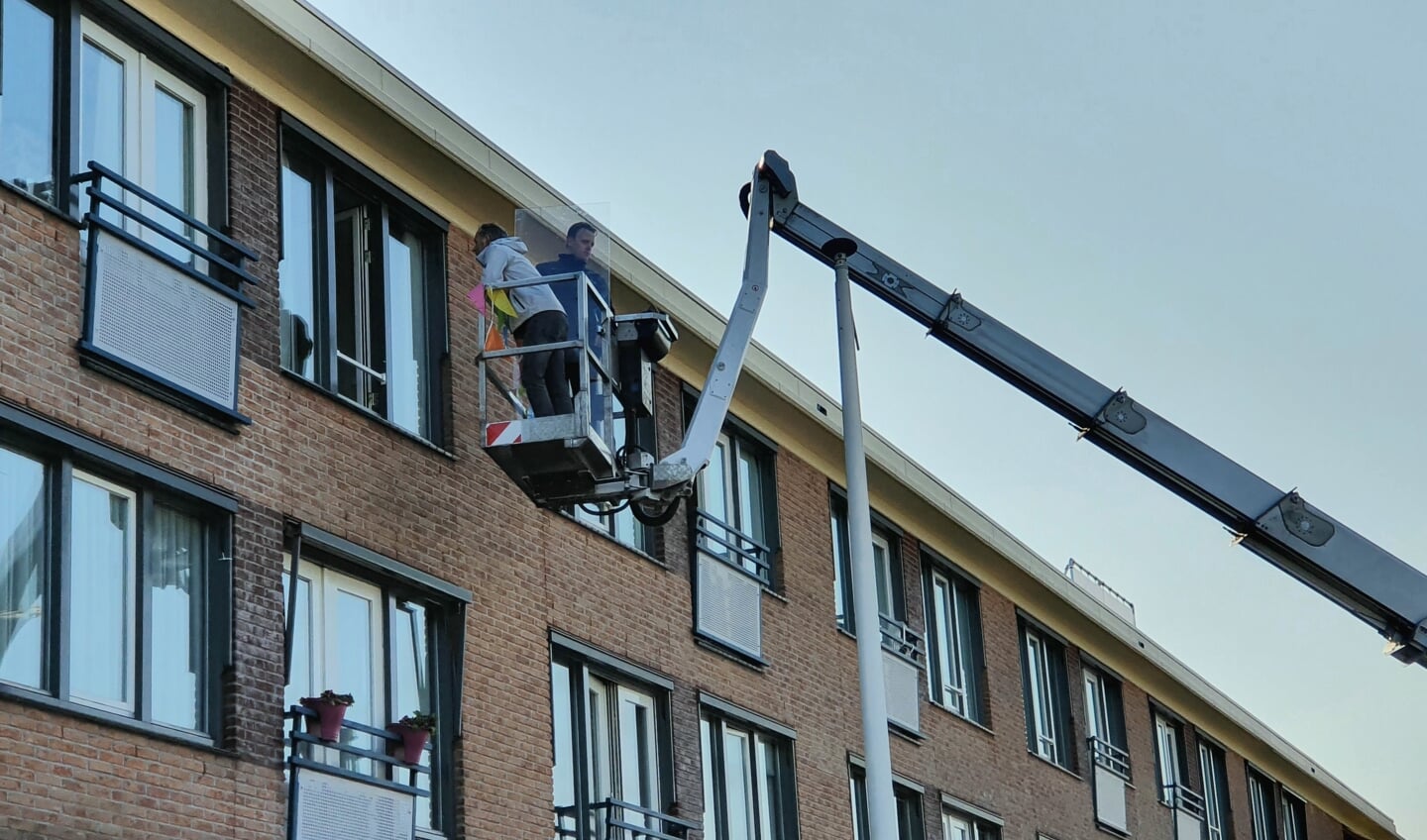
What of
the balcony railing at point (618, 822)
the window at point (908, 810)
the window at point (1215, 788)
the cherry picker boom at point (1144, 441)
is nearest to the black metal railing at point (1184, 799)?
the window at point (1215, 788)

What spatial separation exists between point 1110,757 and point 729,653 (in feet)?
43.7

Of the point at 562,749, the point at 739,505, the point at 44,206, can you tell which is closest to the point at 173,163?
the point at 44,206

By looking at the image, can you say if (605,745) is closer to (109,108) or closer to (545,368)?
(545,368)

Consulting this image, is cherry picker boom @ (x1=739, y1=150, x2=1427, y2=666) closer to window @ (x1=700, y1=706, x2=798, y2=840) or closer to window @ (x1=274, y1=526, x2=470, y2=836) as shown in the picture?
window @ (x1=274, y1=526, x2=470, y2=836)

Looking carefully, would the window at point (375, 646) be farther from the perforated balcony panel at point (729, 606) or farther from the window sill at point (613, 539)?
the perforated balcony panel at point (729, 606)

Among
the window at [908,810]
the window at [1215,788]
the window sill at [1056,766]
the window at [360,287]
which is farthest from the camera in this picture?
the window at [1215,788]

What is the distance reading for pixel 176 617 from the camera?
46.4ft

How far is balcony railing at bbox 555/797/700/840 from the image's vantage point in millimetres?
18406

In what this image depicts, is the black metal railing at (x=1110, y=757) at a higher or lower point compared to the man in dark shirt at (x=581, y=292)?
higher

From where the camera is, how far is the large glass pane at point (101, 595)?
1316 centimetres

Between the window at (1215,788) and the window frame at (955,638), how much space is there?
10423mm

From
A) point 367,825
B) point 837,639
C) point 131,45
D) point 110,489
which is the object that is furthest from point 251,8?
point 837,639

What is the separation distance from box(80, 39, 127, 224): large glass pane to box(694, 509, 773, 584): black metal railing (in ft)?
29.4

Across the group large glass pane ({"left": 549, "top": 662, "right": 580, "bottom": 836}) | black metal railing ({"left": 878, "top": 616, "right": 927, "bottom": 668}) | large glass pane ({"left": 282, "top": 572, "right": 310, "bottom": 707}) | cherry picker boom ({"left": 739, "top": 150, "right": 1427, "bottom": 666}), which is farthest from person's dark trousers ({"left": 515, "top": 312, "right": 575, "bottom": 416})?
black metal railing ({"left": 878, "top": 616, "right": 927, "bottom": 668})
